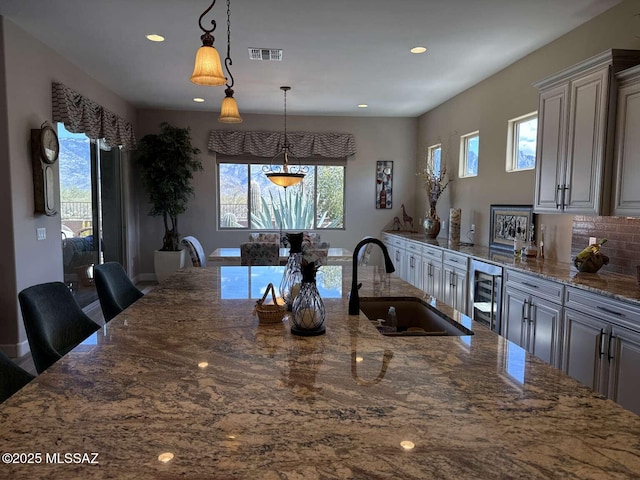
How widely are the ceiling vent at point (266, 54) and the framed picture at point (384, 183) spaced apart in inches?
137

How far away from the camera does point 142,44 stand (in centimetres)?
407

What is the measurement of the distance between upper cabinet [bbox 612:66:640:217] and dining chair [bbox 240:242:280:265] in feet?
9.88

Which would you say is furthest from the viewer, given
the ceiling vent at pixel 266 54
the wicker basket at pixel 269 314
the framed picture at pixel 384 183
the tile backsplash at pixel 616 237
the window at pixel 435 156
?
the framed picture at pixel 384 183

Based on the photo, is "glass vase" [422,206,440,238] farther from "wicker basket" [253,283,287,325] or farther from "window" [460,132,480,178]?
"wicker basket" [253,283,287,325]

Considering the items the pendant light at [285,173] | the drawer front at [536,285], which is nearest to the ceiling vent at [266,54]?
the pendant light at [285,173]

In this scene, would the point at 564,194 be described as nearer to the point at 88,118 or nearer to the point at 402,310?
the point at 402,310

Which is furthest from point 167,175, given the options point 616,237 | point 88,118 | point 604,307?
point 604,307

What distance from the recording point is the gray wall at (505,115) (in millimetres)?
3303

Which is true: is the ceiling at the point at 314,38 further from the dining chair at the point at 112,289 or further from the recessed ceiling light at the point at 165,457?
the recessed ceiling light at the point at 165,457

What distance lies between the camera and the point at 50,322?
75.1 inches

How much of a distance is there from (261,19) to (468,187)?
3.46 meters

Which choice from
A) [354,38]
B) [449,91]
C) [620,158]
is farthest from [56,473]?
[449,91]

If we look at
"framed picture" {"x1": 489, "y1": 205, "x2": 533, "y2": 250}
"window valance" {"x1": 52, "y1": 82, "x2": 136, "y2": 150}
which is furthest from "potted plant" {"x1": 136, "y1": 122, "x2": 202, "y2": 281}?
"framed picture" {"x1": 489, "y1": 205, "x2": 533, "y2": 250}

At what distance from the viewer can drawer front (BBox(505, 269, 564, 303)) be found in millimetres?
2926
